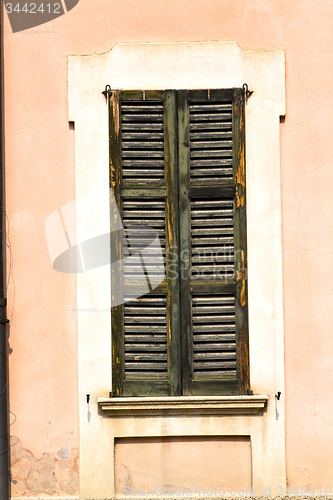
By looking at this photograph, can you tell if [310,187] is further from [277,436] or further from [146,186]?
[277,436]

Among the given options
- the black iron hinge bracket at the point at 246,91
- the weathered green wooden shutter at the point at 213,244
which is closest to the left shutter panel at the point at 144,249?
the weathered green wooden shutter at the point at 213,244

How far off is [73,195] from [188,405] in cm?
204

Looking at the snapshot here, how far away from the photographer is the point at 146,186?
4.32m

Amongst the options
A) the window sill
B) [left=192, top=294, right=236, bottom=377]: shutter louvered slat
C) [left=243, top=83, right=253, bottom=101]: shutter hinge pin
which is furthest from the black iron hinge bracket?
the window sill

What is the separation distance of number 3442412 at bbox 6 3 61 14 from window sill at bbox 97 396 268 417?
3364 millimetres

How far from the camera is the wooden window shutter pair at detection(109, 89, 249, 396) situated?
14.1 feet

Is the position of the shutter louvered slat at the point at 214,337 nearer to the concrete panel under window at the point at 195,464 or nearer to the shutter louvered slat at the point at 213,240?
the shutter louvered slat at the point at 213,240

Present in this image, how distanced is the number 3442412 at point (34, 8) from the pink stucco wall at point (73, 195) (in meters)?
0.10

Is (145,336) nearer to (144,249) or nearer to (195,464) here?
(144,249)

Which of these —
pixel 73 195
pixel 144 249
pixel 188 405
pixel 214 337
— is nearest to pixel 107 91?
pixel 73 195

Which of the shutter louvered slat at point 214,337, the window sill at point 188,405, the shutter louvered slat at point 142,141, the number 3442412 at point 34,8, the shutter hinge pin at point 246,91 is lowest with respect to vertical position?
the window sill at point 188,405

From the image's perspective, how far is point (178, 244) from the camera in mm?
4320

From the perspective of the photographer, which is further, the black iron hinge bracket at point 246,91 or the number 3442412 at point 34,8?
the number 3442412 at point 34,8

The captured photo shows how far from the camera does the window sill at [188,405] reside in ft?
13.8
